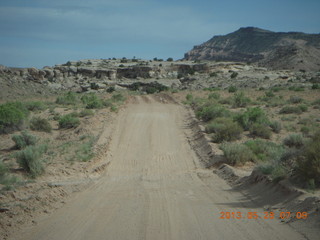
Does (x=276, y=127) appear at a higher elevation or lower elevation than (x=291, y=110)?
lower

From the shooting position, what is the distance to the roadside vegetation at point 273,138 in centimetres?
743

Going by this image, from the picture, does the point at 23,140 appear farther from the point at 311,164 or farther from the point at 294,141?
the point at 311,164

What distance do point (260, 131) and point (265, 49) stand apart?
5259 inches

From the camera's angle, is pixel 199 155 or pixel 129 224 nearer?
pixel 129 224

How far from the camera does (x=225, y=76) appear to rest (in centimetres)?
6031

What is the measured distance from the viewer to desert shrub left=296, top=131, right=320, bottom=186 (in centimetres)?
695

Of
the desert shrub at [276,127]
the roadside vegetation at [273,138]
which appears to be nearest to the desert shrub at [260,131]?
the roadside vegetation at [273,138]

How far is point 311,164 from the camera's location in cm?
713

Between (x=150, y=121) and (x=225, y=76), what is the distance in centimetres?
4130

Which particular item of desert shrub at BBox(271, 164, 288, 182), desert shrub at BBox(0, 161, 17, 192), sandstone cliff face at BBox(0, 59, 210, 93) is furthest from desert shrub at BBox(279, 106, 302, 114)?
sandstone cliff face at BBox(0, 59, 210, 93)

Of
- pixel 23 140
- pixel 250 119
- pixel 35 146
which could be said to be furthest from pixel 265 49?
pixel 35 146

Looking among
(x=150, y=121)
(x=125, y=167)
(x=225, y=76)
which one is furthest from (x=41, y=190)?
(x=225, y=76)

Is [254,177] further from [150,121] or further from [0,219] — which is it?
[150,121]
